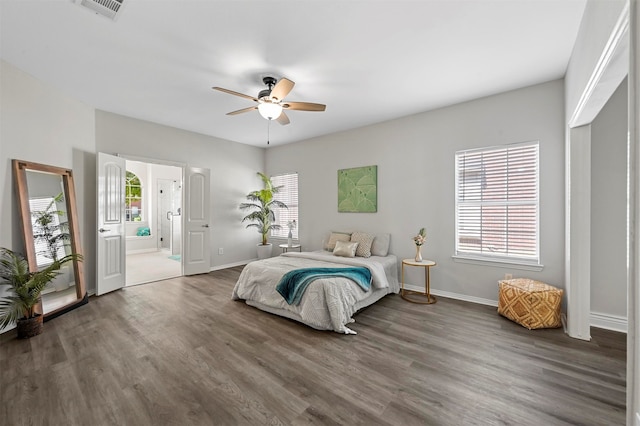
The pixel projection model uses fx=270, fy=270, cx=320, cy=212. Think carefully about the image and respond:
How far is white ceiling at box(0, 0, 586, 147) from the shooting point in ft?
6.88

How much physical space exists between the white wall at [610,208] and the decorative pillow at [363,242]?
2659 mm

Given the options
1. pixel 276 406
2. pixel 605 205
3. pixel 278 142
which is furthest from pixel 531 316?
pixel 278 142

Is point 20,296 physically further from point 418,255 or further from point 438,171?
point 438,171

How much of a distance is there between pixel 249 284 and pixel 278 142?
11.6 feet

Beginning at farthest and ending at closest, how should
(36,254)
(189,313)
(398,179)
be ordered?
1. (398,179)
2. (189,313)
3. (36,254)

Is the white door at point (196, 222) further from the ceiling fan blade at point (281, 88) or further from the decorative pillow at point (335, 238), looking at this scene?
the ceiling fan blade at point (281, 88)

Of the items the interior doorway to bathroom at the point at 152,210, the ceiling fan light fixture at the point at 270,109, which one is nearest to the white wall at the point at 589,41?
the ceiling fan light fixture at the point at 270,109

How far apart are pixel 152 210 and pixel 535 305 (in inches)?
363

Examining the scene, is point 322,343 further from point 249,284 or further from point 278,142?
point 278,142

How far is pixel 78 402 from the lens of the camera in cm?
182

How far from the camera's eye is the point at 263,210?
20.1 ft

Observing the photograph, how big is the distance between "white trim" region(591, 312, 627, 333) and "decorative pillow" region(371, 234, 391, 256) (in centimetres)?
247

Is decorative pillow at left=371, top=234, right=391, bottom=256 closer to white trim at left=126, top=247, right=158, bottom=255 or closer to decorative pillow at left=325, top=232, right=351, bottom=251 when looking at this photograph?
decorative pillow at left=325, top=232, right=351, bottom=251

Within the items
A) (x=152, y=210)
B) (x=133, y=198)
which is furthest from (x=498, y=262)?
(x=133, y=198)
